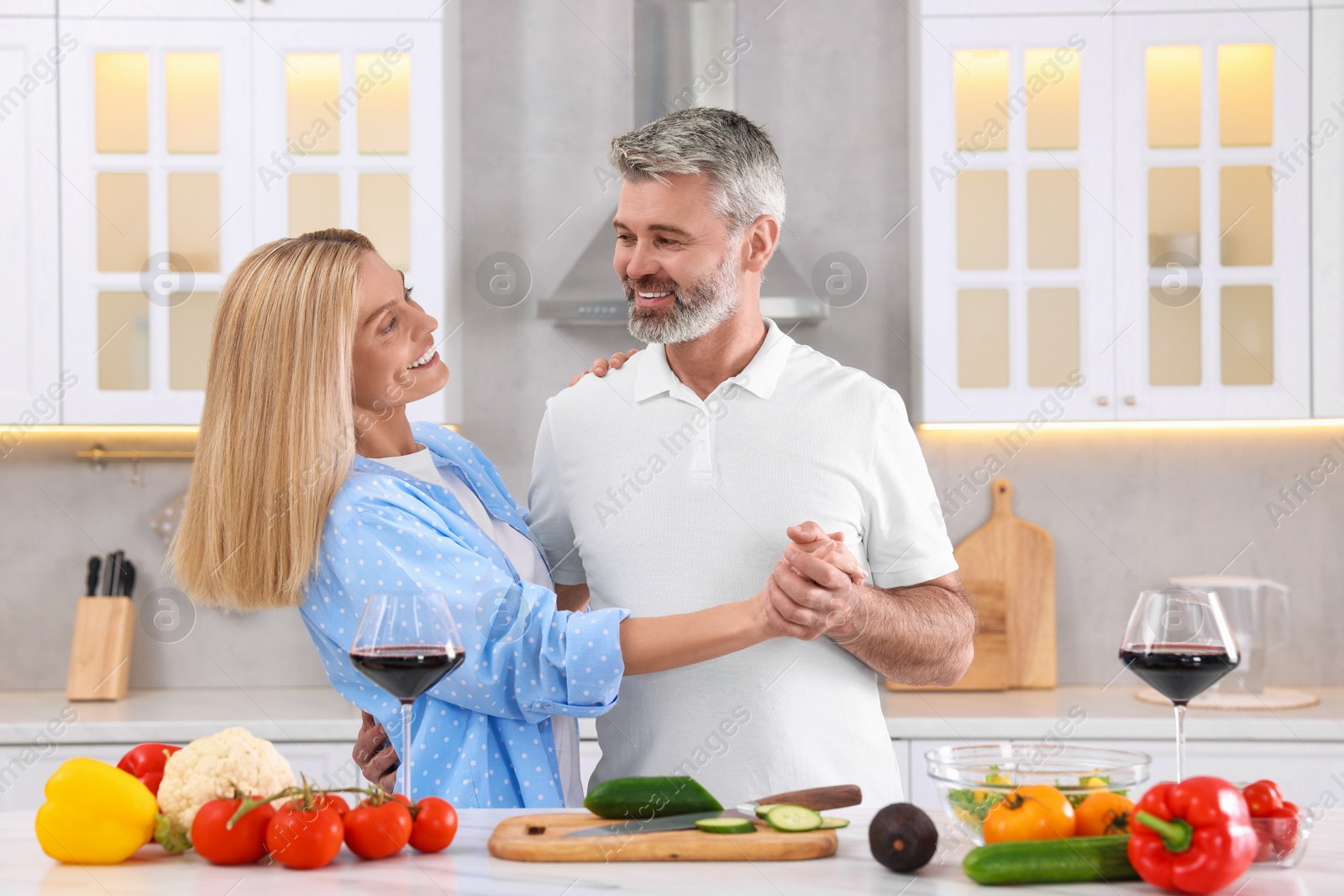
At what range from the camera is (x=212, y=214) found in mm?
2811

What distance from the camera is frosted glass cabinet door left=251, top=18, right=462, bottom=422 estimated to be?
279cm

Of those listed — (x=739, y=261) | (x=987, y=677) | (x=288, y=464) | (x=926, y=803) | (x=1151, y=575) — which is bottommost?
(x=926, y=803)

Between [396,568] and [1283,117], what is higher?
[1283,117]

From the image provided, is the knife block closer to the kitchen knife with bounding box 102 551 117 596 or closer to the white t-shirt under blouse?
the kitchen knife with bounding box 102 551 117 596

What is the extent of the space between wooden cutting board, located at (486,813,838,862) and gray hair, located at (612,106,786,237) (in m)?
0.94

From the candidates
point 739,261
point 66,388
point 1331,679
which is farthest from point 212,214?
point 1331,679

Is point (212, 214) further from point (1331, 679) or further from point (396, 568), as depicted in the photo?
point (1331, 679)

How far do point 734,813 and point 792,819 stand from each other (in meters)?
0.06

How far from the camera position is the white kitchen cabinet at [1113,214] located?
2.82m

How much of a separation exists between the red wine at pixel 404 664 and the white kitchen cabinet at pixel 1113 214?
1.99 metres

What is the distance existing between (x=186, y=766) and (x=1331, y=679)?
10.1 feet

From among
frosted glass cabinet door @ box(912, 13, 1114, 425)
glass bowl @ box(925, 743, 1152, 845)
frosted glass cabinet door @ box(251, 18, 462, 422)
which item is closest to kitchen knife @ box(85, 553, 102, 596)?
frosted glass cabinet door @ box(251, 18, 462, 422)

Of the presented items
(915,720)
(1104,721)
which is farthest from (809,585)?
(1104,721)

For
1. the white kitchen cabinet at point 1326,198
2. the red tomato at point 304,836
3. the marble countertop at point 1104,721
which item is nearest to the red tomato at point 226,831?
the red tomato at point 304,836
